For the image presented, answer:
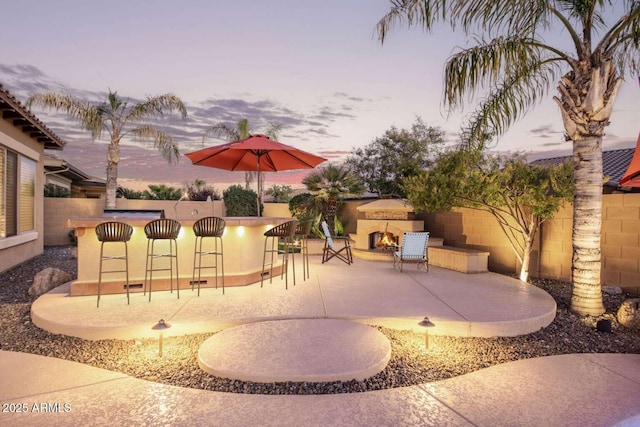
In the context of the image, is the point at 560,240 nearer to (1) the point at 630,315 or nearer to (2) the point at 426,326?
(1) the point at 630,315

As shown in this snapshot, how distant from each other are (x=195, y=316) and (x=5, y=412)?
1978mm

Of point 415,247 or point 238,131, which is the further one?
point 238,131

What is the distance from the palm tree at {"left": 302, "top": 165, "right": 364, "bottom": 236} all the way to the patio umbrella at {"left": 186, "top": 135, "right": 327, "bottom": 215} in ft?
12.9

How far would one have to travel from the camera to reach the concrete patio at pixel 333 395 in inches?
104

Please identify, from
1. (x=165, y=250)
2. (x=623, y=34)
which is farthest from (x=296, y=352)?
(x=623, y=34)

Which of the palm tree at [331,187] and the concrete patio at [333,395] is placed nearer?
the concrete patio at [333,395]

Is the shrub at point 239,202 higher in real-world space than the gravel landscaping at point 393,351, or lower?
higher

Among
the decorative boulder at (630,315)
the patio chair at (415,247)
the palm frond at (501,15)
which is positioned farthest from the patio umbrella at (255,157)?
the decorative boulder at (630,315)

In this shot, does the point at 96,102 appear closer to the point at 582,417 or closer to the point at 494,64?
the point at 494,64

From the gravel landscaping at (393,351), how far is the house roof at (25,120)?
4.44 meters

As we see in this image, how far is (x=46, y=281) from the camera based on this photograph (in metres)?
6.58

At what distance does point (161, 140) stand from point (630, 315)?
14746 mm

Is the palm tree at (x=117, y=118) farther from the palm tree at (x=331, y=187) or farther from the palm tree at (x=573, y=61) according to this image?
the palm tree at (x=573, y=61)

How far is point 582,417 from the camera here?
2.71 metres
